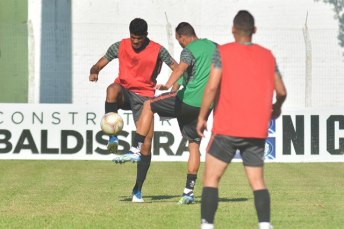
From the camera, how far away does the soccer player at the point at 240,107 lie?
632 centimetres

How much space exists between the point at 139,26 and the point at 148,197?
7.54 ft

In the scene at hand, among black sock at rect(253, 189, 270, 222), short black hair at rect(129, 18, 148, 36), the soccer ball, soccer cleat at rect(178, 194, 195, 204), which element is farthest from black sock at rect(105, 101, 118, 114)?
black sock at rect(253, 189, 270, 222)

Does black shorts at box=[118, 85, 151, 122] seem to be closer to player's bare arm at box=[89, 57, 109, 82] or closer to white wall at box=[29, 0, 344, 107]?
player's bare arm at box=[89, 57, 109, 82]

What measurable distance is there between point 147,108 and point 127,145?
789 cm

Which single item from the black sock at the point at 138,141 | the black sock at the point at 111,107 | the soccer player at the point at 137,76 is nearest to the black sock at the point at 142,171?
the soccer player at the point at 137,76

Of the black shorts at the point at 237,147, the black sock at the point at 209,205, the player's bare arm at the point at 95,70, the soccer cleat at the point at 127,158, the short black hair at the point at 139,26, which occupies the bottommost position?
the black sock at the point at 209,205

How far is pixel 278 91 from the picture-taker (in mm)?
6566

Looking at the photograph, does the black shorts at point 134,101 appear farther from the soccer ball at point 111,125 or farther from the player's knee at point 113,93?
the soccer ball at point 111,125

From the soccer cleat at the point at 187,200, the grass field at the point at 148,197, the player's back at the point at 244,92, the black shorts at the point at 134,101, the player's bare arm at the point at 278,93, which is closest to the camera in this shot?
the player's back at the point at 244,92

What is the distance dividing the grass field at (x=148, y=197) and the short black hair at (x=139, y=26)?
2.02 metres

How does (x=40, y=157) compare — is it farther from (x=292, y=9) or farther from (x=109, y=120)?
(x=292, y=9)

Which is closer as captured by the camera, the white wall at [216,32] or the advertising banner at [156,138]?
the advertising banner at [156,138]

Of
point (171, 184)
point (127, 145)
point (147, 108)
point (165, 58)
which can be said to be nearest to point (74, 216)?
point (147, 108)

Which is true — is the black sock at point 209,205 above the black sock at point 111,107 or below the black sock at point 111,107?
below
